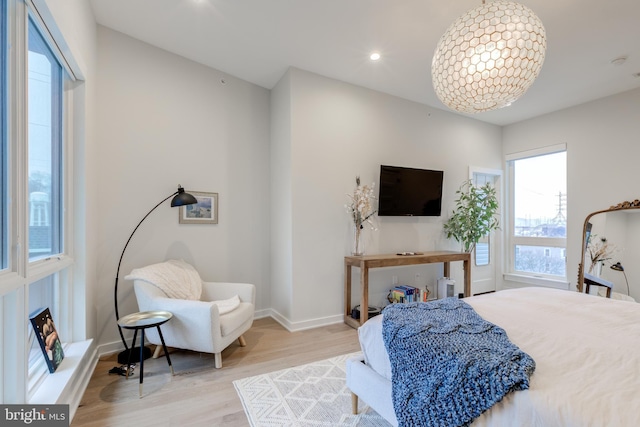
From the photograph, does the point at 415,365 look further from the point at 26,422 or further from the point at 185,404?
the point at 26,422

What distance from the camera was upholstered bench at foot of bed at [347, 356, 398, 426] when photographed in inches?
Answer: 62.4

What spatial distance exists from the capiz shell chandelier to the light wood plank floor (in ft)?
7.98

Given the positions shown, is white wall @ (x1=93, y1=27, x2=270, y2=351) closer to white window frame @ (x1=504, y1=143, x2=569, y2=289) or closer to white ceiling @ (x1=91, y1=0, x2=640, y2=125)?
white ceiling @ (x1=91, y1=0, x2=640, y2=125)

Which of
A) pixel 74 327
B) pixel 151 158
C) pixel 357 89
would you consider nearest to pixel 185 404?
pixel 74 327

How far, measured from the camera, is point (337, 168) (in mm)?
3799

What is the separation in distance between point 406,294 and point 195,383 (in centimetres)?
264

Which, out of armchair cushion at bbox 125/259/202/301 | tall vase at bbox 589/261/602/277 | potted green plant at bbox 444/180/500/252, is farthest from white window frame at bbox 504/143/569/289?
armchair cushion at bbox 125/259/202/301

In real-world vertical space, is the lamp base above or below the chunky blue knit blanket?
below

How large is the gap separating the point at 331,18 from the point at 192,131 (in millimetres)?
1926

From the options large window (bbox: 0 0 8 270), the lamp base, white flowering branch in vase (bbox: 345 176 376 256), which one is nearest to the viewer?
large window (bbox: 0 0 8 270)

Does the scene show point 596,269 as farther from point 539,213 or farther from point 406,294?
point 406,294

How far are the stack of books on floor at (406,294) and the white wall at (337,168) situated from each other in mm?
141

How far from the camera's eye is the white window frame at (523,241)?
449cm

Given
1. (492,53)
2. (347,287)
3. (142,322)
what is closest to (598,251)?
(347,287)
